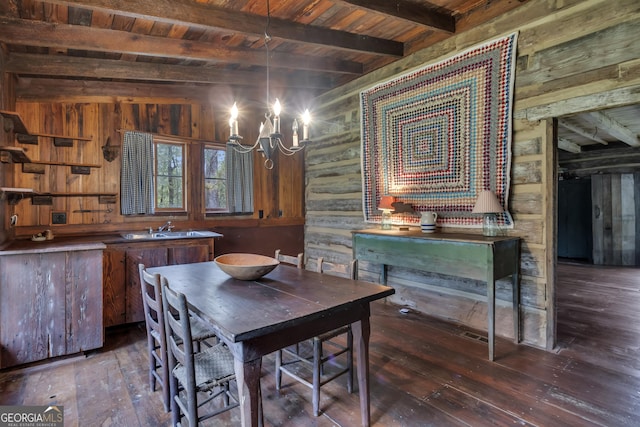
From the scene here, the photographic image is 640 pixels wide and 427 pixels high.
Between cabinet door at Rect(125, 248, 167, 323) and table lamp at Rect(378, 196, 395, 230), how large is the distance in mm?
2531

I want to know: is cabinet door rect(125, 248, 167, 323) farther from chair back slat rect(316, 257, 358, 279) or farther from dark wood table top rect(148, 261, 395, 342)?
chair back slat rect(316, 257, 358, 279)

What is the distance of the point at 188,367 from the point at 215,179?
3390mm

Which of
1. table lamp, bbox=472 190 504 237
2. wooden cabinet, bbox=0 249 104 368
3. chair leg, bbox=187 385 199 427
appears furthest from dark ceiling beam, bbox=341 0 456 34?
wooden cabinet, bbox=0 249 104 368

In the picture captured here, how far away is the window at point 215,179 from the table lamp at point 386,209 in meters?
2.22

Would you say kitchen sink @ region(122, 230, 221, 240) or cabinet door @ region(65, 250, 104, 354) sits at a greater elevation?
kitchen sink @ region(122, 230, 221, 240)

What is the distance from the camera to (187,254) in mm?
3576

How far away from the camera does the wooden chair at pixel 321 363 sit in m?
1.95

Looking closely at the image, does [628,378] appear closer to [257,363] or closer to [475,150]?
[475,150]

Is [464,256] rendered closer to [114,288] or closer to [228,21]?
[228,21]

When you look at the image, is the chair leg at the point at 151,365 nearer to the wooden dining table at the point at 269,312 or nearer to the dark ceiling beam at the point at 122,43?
the wooden dining table at the point at 269,312

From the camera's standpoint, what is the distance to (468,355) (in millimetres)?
2676

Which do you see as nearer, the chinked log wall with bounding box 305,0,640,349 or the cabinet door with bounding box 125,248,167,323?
the chinked log wall with bounding box 305,0,640,349

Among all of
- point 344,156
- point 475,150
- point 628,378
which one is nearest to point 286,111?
point 344,156

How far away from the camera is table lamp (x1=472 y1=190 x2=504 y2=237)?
2.84 meters
